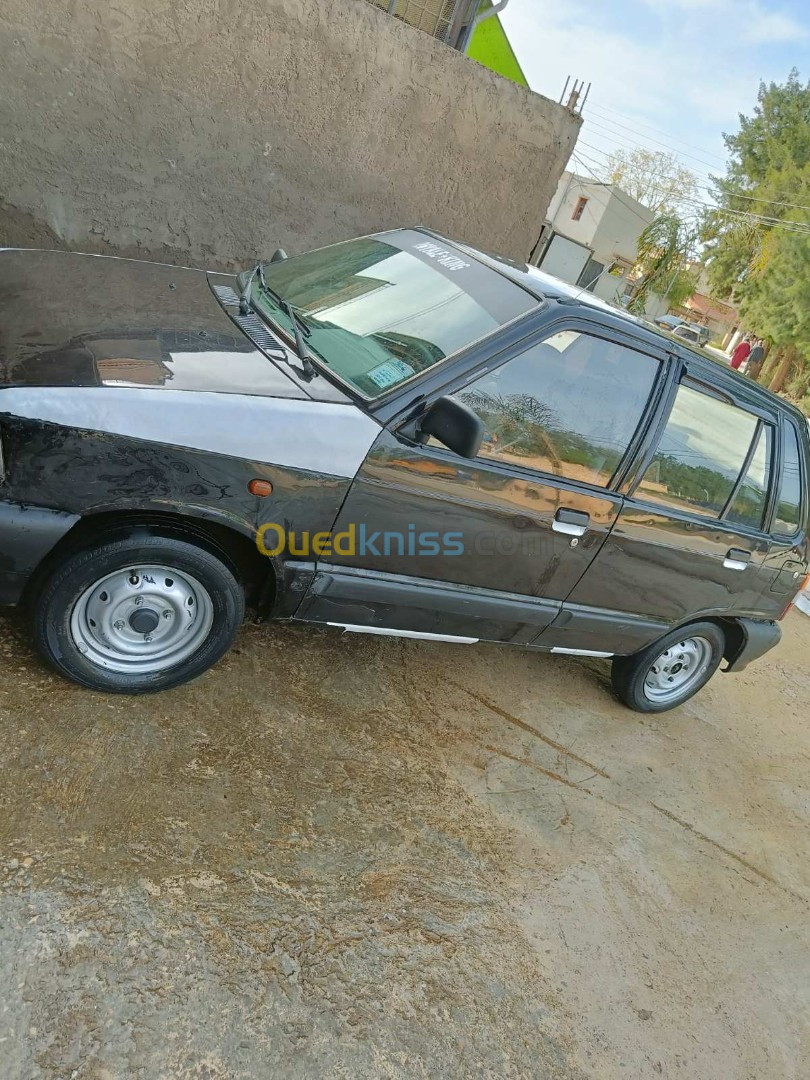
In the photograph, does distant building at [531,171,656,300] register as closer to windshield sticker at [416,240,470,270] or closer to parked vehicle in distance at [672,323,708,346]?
parked vehicle in distance at [672,323,708,346]

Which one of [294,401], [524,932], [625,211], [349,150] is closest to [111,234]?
[349,150]

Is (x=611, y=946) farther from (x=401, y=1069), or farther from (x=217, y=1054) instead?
(x=217, y=1054)

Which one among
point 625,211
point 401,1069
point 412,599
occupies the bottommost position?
point 401,1069

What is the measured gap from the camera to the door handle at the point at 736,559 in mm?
3721

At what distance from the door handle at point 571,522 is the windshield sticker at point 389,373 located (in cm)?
87

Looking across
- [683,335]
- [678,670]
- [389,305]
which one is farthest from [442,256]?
[683,335]

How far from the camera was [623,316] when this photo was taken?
3266 mm

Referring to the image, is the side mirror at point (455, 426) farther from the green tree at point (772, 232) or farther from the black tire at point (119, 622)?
the green tree at point (772, 232)

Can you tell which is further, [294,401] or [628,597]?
[628,597]

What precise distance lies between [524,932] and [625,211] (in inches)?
1846

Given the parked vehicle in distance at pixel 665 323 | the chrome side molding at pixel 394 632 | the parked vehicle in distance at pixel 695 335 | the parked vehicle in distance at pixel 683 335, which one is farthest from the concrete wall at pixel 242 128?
the chrome side molding at pixel 394 632

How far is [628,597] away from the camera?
3572mm

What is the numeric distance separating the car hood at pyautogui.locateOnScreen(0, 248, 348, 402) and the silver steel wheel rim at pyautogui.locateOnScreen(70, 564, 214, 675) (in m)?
0.66

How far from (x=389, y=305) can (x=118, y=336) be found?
1.09 metres
